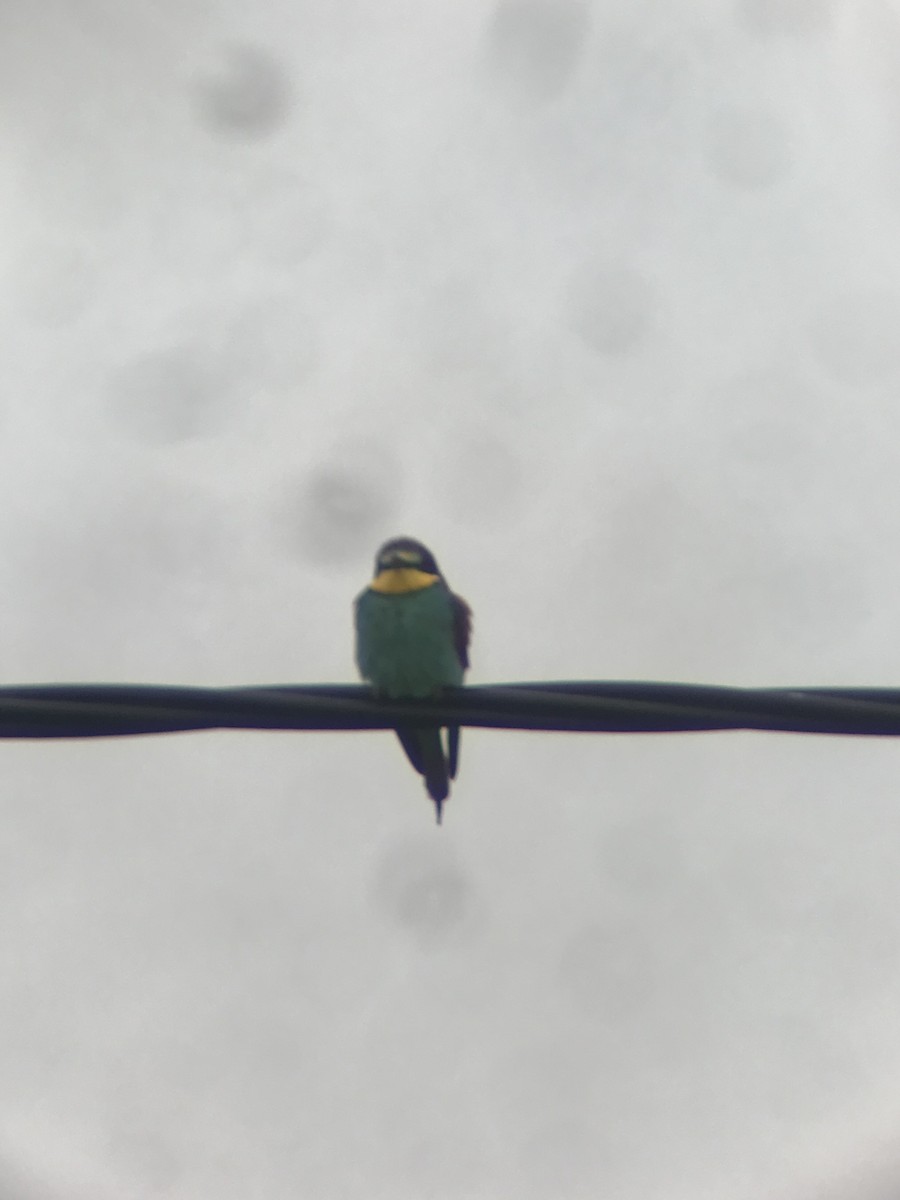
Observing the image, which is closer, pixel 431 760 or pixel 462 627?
pixel 431 760

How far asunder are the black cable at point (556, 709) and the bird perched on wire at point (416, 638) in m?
2.14

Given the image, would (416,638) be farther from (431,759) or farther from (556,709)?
(556,709)

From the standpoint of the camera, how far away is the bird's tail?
21.2 feet

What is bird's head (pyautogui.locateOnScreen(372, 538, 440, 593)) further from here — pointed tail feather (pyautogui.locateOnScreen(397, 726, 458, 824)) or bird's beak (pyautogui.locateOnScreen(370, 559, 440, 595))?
pointed tail feather (pyautogui.locateOnScreen(397, 726, 458, 824))

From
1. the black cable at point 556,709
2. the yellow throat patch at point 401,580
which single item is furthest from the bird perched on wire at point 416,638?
the black cable at point 556,709

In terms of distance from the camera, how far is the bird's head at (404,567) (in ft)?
22.4

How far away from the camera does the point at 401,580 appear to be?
684cm

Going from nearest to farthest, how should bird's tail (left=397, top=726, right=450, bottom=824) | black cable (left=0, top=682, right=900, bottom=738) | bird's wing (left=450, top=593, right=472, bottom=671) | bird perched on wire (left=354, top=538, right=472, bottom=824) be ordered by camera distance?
black cable (left=0, top=682, right=900, bottom=738) < bird perched on wire (left=354, top=538, right=472, bottom=824) < bird's tail (left=397, top=726, right=450, bottom=824) < bird's wing (left=450, top=593, right=472, bottom=671)

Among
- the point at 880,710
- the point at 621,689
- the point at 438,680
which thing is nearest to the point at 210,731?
the point at 621,689

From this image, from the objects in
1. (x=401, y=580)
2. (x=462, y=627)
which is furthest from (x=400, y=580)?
(x=462, y=627)

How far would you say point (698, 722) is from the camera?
144 inches

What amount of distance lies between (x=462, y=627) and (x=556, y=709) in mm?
3136

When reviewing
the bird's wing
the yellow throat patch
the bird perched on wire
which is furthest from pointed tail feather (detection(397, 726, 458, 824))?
the yellow throat patch

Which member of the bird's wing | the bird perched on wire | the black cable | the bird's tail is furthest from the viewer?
the bird's wing
